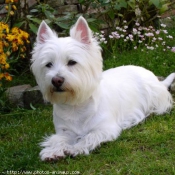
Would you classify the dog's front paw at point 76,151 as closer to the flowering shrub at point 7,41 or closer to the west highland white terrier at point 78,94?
the west highland white terrier at point 78,94

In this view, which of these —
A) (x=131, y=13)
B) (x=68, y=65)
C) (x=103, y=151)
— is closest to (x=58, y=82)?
(x=68, y=65)

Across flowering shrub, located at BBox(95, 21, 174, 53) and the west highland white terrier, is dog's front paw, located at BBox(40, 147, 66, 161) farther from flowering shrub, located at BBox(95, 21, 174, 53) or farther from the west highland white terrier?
flowering shrub, located at BBox(95, 21, 174, 53)

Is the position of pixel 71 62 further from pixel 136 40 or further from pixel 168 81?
pixel 136 40

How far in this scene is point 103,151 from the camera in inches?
131

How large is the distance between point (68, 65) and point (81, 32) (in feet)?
1.07

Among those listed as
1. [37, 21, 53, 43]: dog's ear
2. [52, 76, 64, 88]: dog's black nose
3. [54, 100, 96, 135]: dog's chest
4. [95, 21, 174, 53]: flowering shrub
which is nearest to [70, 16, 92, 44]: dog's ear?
[37, 21, 53, 43]: dog's ear

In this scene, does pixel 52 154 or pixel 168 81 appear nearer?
pixel 52 154

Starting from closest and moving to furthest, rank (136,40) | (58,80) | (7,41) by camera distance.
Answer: (58,80) < (7,41) < (136,40)

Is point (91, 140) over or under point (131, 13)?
under

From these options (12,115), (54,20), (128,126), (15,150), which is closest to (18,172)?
(15,150)

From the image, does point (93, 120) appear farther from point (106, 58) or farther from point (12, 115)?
point (106, 58)

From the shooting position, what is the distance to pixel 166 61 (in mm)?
5484

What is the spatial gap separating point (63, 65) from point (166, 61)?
2.59 meters

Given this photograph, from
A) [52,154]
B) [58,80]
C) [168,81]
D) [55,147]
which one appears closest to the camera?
[58,80]
